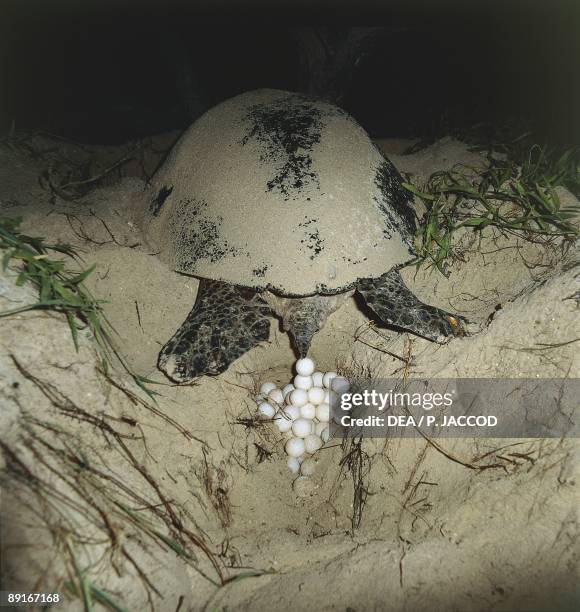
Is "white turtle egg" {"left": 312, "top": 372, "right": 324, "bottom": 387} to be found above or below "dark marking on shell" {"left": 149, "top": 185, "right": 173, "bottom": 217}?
below

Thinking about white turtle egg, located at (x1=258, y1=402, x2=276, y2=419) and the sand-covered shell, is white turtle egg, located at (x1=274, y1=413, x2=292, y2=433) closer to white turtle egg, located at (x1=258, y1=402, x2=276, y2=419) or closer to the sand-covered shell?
white turtle egg, located at (x1=258, y1=402, x2=276, y2=419)

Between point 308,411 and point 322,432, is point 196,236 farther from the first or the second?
point 322,432

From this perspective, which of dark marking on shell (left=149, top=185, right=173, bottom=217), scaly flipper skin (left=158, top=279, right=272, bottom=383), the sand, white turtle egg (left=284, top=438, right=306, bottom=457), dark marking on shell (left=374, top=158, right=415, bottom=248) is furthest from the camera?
dark marking on shell (left=149, top=185, right=173, bottom=217)

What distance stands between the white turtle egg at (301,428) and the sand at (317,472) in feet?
0.39

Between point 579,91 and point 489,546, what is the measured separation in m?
3.83

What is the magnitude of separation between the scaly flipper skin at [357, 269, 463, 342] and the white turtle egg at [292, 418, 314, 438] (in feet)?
2.03

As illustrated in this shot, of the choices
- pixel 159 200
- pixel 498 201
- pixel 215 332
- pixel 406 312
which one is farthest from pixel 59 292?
pixel 498 201

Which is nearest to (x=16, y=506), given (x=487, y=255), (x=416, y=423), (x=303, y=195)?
(x=416, y=423)

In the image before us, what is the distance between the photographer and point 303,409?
1.98 metres

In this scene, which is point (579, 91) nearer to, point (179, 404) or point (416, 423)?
point (416, 423)

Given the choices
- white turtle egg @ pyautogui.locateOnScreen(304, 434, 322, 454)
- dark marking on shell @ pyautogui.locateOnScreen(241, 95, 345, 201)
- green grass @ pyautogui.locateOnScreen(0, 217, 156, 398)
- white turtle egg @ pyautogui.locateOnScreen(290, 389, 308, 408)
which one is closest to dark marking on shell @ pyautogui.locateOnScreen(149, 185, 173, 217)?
dark marking on shell @ pyautogui.locateOnScreen(241, 95, 345, 201)

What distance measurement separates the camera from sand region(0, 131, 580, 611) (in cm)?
122

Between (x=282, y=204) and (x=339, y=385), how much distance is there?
0.93 meters

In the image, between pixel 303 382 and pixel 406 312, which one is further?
pixel 303 382
